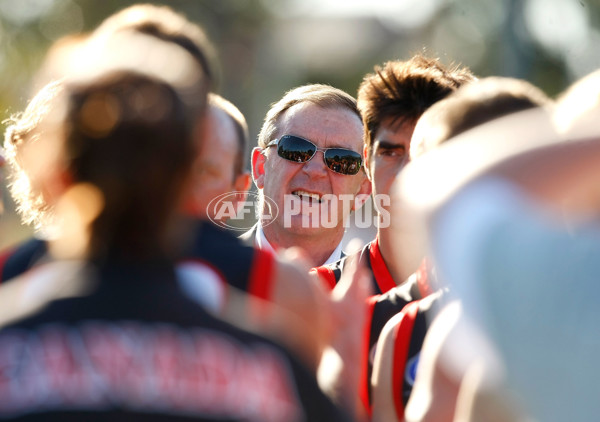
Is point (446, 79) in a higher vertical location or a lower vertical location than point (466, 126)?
higher

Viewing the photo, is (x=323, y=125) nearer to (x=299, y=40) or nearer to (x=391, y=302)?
(x=391, y=302)

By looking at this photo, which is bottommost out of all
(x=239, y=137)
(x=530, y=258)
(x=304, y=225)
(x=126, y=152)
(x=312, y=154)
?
(x=530, y=258)

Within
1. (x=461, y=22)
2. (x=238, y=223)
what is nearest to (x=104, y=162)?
(x=238, y=223)

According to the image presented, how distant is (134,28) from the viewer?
2596mm

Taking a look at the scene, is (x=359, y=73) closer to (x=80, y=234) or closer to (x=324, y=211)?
(x=324, y=211)

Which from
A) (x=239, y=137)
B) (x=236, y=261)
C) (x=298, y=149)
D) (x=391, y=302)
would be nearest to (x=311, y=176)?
(x=298, y=149)

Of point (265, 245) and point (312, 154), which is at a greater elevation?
point (312, 154)

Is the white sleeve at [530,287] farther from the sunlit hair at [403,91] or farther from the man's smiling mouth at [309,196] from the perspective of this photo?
the man's smiling mouth at [309,196]

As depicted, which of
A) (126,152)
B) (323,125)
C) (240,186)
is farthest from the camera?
(323,125)

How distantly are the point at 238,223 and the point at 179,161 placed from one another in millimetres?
13828

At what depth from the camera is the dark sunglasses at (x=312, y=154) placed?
483 centimetres

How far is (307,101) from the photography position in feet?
16.2

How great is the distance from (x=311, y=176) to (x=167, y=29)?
7.58 feet

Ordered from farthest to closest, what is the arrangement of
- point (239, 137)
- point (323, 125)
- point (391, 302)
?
point (323, 125) < point (239, 137) < point (391, 302)
